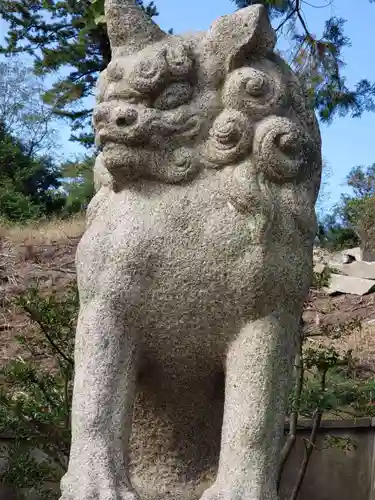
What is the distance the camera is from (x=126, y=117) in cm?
153

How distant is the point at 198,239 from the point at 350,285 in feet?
20.7

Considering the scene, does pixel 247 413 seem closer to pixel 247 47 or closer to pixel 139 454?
pixel 139 454

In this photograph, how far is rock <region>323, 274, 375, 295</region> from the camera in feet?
24.7

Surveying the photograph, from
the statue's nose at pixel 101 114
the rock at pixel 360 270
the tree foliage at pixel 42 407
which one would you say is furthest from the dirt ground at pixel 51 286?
the statue's nose at pixel 101 114

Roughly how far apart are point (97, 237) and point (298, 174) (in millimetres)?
446

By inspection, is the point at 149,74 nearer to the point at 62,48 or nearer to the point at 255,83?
the point at 255,83

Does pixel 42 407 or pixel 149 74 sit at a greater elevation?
pixel 149 74

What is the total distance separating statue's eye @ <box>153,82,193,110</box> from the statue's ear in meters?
0.11

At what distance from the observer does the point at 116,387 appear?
1.51 m

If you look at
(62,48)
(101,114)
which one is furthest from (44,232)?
(101,114)

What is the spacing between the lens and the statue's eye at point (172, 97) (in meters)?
1.57

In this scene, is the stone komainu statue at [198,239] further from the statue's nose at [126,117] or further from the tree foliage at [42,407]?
the tree foliage at [42,407]

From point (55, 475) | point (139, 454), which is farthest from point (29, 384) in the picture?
point (139, 454)

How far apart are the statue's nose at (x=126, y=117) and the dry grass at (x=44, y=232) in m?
6.69
